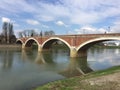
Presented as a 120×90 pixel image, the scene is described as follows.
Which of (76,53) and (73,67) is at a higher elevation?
(76,53)

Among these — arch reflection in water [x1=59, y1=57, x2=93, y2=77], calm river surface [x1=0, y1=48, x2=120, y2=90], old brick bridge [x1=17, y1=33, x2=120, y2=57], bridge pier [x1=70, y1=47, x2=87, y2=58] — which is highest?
old brick bridge [x1=17, y1=33, x2=120, y2=57]

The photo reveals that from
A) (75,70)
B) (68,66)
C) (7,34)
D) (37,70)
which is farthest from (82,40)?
(7,34)

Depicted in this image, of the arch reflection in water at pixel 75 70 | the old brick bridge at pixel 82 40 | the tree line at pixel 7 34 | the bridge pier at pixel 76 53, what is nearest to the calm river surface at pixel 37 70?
the arch reflection in water at pixel 75 70

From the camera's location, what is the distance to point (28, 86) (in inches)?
554

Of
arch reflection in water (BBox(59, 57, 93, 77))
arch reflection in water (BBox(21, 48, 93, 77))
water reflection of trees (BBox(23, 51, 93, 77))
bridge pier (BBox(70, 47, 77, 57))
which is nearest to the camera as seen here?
arch reflection in water (BBox(59, 57, 93, 77))

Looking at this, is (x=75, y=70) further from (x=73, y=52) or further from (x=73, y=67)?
(x=73, y=52)

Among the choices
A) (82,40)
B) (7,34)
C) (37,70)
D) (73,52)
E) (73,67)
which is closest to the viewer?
(37,70)

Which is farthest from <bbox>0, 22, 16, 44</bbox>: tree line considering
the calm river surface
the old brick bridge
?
the calm river surface

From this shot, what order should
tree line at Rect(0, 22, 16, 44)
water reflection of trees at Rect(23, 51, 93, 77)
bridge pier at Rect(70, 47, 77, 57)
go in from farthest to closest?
tree line at Rect(0, 22, 16, 44) → bridge pier at Rect(70, 47, 77, 57) → water reflection of trees at Rect(23, 51, 93, 77)

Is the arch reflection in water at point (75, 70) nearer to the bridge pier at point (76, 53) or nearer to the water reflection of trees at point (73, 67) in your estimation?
the water reflection of trees at point (73, 67)

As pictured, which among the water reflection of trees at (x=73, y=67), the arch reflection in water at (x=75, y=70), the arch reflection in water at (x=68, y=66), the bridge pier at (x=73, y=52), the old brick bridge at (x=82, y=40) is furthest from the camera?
the bridge pier at (x=73, y=52)

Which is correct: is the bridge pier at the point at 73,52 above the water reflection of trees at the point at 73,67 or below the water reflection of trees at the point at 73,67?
above

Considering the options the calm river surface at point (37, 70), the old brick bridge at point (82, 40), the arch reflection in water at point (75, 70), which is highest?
the old brick bridge at point (82, 40)

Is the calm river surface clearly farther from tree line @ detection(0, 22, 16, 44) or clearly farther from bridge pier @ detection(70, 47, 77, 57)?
tree line @ detection(0, 22, 16, 44)
